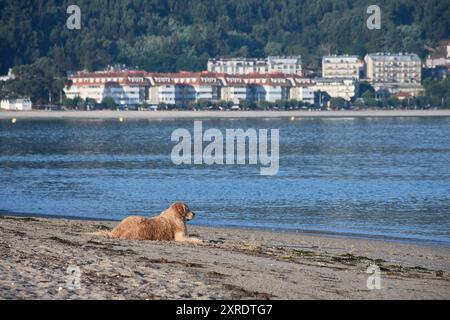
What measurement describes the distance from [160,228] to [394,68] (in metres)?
155

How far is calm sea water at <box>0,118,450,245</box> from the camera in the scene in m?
23.2

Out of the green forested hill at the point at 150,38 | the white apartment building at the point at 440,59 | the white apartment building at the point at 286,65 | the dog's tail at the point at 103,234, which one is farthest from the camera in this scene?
the white apartment building at the point at 440,59

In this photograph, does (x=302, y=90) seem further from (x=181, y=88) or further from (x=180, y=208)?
(x=180, y=208)

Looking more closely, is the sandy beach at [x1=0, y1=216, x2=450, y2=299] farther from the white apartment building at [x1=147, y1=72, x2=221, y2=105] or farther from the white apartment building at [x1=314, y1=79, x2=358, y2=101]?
the white apartment building at [x1=314, y1=79, x2=358, y2=101]

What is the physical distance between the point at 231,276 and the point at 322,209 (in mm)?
12554

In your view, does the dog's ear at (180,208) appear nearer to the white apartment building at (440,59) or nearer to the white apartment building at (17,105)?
the white apartment building at (17,105)

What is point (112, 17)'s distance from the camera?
189 m

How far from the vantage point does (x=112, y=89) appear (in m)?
140

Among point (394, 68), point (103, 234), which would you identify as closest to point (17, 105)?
point (394, 68)

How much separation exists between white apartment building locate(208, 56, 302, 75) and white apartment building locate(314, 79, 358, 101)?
15678mm

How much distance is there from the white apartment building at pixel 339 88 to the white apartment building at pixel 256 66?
1568cm

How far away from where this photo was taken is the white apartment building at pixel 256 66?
168375 millimetres

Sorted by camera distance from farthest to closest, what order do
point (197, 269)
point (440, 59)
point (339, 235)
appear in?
point (440, 59)
point (339, 235)
point (197, 269)

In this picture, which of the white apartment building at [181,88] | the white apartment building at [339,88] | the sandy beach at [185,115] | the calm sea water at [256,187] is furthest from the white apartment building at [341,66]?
Answer: the calm sea water at [256,187]
